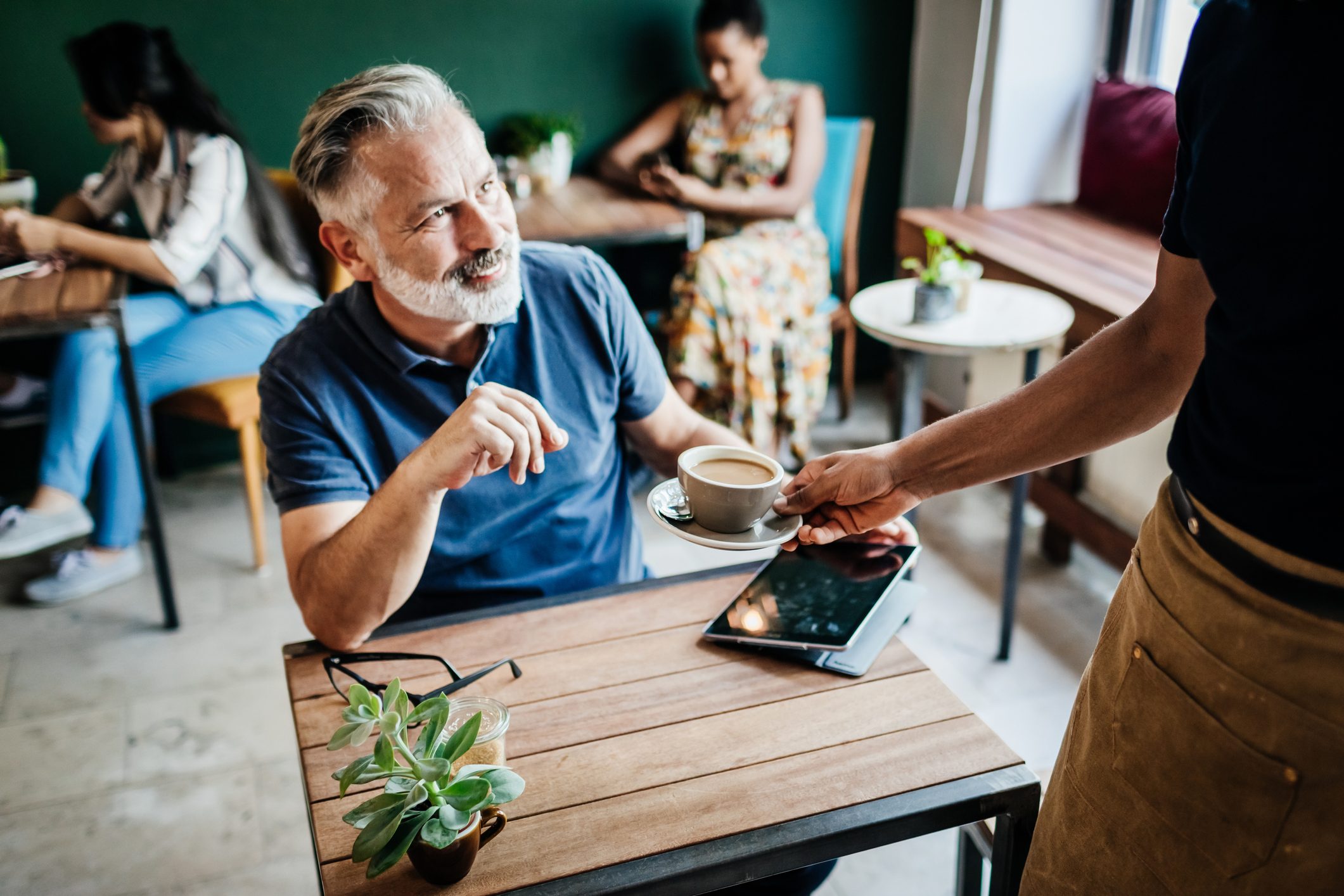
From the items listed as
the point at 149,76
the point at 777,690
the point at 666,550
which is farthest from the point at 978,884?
the point at 149,76

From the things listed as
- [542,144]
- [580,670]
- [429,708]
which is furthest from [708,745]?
[542,144]

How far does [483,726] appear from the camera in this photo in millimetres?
1060

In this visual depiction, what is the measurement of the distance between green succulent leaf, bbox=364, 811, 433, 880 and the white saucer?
380mm

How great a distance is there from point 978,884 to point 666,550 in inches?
69.3

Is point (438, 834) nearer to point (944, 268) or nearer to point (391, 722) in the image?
point (391, 722)

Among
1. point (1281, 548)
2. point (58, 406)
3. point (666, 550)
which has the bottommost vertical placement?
point (666, 550)

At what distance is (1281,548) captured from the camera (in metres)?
0.81

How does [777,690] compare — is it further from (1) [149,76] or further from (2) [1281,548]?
(1) [149,76]

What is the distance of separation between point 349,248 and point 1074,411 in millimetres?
986

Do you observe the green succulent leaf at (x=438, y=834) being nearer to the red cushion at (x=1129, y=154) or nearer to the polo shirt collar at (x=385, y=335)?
the polo shirt collar at (x=385, y=335)

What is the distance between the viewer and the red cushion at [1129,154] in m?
3.09

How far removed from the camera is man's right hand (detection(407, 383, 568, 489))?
1208 mm

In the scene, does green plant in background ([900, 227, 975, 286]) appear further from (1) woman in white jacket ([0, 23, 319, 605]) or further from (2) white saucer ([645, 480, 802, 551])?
(1) woman in white jacket ([0, 23, 319, 605])

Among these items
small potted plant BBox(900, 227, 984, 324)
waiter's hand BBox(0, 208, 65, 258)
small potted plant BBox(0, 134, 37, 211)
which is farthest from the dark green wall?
small potted plant BBox(900, 227, 984, 324)
